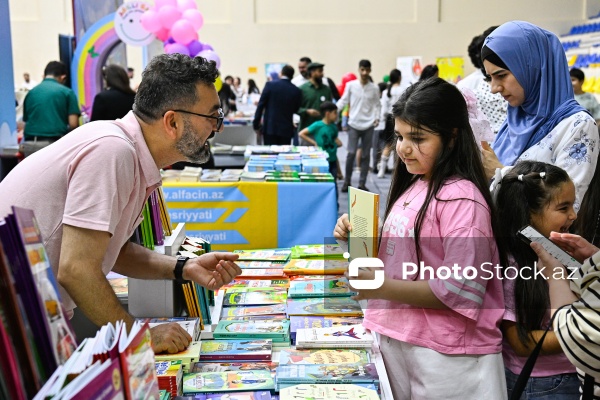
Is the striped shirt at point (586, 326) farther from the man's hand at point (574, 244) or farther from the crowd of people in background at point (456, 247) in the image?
the man's hand at point (574, 244)

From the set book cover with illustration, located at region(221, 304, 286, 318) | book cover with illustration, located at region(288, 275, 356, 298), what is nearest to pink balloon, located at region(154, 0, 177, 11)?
book cover with illustration, located at region(288, 275, 356, 298)

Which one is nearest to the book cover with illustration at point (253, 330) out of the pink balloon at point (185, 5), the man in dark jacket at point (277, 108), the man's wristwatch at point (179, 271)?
the man's wristwatch at point (179, 271)

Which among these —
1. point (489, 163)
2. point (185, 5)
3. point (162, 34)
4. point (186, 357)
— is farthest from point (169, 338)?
point (185, 5)

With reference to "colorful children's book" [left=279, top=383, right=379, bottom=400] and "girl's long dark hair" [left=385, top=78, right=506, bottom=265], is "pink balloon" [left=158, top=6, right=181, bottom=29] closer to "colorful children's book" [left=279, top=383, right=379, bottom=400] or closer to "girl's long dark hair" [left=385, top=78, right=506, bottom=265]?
"girl's long dark hair" [left=385, top=78, right=506, bottom=265]

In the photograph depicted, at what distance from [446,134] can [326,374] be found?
2.37ft

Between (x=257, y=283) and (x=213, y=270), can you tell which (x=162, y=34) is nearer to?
(x=257, y=283)

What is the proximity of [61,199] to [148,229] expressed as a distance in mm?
855

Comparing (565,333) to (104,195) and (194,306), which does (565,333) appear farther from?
(194,306)

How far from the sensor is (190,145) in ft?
5.92

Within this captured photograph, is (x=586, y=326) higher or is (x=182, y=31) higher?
(x=182, y=31)

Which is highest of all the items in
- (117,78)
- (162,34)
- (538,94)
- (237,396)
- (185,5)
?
(185,5)

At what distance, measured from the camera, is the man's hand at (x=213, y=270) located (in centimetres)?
196

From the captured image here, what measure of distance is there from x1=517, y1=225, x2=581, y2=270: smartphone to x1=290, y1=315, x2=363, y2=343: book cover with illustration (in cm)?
71

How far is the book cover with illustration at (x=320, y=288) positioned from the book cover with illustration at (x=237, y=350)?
1.64 feet
